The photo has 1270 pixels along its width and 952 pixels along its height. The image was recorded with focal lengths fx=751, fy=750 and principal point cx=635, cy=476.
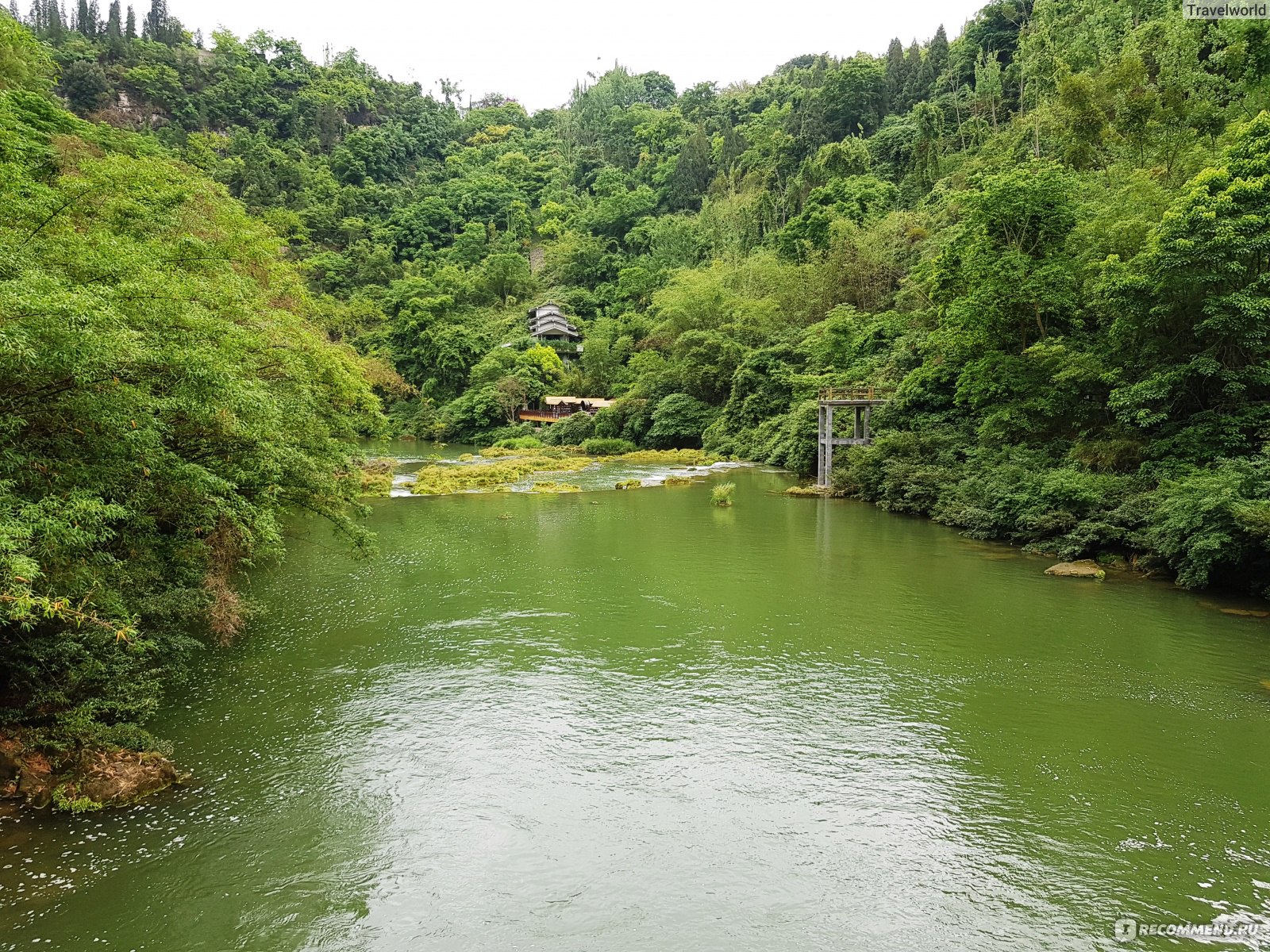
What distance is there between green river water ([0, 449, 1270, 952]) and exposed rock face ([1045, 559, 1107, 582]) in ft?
3.75

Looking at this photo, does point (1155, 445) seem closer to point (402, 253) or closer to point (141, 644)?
point (141, 644)

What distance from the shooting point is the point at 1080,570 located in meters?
16.8

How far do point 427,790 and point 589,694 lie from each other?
3142 mm

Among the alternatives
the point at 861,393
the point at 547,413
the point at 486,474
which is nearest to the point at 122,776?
the point at 861,393

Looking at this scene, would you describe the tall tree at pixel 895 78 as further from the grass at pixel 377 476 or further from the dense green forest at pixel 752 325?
the grass at pixel 377 476

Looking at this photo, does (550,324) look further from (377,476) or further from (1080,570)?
(1080,570)

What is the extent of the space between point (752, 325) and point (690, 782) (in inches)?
1706

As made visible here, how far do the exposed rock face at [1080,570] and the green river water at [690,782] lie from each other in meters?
1.14

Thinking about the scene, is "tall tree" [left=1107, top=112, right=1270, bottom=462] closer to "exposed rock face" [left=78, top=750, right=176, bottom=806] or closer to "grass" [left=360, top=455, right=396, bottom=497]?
"exposed rock face" [left=78, top=750, right=176, bottom=806]

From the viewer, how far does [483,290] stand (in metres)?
76.4

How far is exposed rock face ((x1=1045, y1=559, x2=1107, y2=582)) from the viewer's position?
16.7 m

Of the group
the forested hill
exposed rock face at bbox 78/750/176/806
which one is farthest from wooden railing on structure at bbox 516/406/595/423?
exposed rock face at bbox 78/750/176/806

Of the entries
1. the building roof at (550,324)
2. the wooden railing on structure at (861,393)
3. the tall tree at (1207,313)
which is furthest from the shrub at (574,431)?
the tall tree at (1207,313)

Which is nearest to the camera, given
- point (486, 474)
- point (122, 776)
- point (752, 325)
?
point (122, 776)
